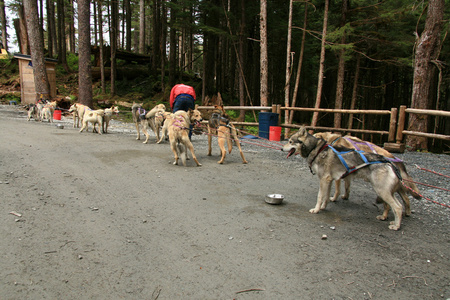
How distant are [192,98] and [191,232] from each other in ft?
20.7

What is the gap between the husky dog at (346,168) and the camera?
4.27m

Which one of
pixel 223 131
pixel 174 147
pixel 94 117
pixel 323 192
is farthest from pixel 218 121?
pixel 94 117

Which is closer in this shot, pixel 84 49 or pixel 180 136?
pixel 180 136

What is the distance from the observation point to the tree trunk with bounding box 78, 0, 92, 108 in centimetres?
1504

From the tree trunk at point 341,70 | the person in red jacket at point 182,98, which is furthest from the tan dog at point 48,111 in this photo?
the tree trunk at point 341,70

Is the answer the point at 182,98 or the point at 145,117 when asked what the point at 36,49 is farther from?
the point at 182,98

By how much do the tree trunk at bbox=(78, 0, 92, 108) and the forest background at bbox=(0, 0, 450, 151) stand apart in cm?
5

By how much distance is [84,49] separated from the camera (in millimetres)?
15445

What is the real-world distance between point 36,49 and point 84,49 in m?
3.69

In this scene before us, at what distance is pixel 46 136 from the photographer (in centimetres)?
1046

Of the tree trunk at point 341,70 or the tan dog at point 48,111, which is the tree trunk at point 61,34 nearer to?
the tan dog at point 48,111

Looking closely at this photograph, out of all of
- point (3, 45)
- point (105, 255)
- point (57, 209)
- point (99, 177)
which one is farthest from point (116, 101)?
point (3, 45)

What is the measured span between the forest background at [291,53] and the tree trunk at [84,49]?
0.05 meters

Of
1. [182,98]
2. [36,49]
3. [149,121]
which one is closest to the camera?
[182,98]
